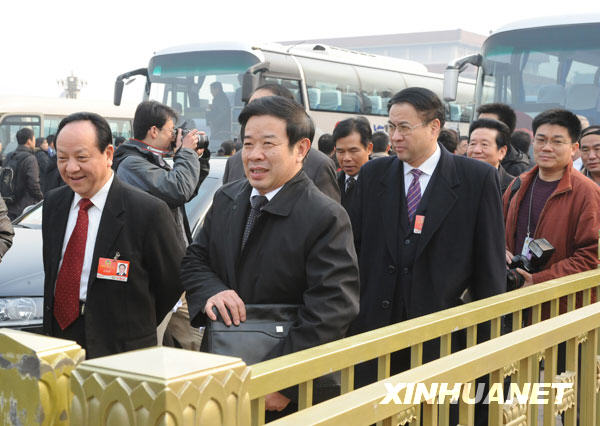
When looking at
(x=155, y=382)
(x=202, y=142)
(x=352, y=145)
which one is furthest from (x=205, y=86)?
(x=155, y=382)

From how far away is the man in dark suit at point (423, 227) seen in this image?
340 centimetres

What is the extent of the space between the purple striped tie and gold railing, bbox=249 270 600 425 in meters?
0.88

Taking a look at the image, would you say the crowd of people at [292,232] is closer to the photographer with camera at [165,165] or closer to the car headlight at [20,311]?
the photographer with camera at [165,165]

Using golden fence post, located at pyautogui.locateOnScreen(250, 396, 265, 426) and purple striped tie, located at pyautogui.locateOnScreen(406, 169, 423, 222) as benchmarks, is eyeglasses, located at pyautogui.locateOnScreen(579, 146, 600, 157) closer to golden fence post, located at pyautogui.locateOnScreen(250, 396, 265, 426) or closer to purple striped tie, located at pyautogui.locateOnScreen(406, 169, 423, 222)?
purple striped tie, located at pyautogui.locateOnScreen(406, 169, 423, 222)

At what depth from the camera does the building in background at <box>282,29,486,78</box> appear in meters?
90.2

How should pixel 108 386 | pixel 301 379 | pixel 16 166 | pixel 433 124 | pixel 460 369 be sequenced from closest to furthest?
pixel 108 386 < pixel 301 379 < pixel 460 369 < pixel 433 124 < pixel 16 166

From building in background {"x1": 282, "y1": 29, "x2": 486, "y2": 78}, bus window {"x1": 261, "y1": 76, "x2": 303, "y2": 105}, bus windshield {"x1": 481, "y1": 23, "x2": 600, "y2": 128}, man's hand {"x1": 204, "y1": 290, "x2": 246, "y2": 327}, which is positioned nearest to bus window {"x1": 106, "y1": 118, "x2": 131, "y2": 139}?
bus window {"x1": 261, "y1": 76, "x2": 303, "y2": 105}

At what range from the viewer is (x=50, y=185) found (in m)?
8.28

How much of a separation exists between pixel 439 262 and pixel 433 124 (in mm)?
650

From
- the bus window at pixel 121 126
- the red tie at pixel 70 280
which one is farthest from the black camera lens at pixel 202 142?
the bus window at pixel 121 126

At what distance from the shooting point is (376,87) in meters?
16.5

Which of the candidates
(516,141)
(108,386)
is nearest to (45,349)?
(108,386)

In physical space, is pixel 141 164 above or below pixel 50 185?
above

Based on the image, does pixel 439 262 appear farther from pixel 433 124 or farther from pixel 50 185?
pixel 50 185
